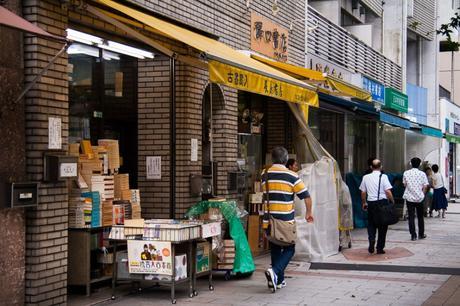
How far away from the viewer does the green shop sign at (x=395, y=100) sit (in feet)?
72.9

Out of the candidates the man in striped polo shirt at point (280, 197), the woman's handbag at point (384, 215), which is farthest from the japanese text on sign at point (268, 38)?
the man in striped polo shirt at point (280, 197)

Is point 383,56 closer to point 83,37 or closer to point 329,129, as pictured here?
point 329,129

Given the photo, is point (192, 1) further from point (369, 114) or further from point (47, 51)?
point (369, 114)

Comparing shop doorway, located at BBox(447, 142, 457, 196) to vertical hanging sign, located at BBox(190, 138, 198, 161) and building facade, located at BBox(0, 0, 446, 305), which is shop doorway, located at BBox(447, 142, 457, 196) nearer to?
building facade, located at BBox(0, 0, 446, 305)

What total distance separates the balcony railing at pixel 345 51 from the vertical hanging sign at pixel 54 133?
31.2 feet

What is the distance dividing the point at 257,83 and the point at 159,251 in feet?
8.91

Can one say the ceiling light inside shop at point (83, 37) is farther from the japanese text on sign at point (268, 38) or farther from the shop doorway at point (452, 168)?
the shop doorway at point (452, 168)

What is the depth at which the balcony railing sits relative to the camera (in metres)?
16.6

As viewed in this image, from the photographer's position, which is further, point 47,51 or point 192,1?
point 192,1

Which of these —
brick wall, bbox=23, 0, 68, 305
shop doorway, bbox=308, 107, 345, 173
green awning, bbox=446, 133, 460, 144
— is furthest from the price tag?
green awning, bbox=446, 133, 460, 144

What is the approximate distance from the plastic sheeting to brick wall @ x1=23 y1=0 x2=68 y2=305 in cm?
504

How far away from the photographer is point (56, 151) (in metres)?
7.34

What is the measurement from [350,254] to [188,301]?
5137mm

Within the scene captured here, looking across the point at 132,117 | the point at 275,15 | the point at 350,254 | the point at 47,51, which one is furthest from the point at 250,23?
the point at 47,51
